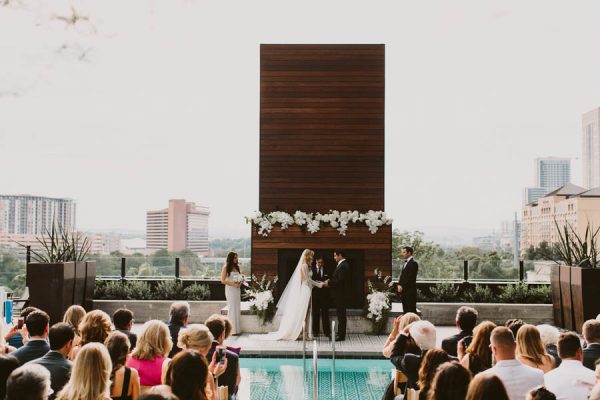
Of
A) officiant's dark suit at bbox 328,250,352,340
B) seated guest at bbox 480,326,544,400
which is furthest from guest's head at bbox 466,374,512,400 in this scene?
officiant's dark suit at bbox 328,250,352,340

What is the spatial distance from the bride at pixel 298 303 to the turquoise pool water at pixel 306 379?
1218mm

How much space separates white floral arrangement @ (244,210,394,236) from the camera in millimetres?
11391

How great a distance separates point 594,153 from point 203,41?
9372cm

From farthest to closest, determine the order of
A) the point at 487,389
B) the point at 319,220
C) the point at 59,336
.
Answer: the point at 319,220
the point at 59,336
the point at 487,389

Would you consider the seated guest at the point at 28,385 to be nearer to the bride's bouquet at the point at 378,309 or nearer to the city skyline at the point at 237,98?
the bride's bouquet at the point at 378,309

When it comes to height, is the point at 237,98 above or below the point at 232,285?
above

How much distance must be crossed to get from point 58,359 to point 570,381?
3.16 meters

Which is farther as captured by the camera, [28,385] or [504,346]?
[504,346]

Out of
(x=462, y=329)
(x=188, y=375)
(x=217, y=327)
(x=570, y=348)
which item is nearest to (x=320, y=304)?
(x=462, y=329)

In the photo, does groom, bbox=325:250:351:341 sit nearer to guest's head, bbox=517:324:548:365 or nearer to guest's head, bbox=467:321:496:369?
guest's head, bbox=467:321:496:369

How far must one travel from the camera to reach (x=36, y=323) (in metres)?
4.58

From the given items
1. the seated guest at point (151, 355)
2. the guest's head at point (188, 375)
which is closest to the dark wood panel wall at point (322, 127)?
the seated guest at point (151, 355)

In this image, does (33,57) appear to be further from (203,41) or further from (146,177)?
(146,177)

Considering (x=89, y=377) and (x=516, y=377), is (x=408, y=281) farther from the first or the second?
(x=89, y=377)
